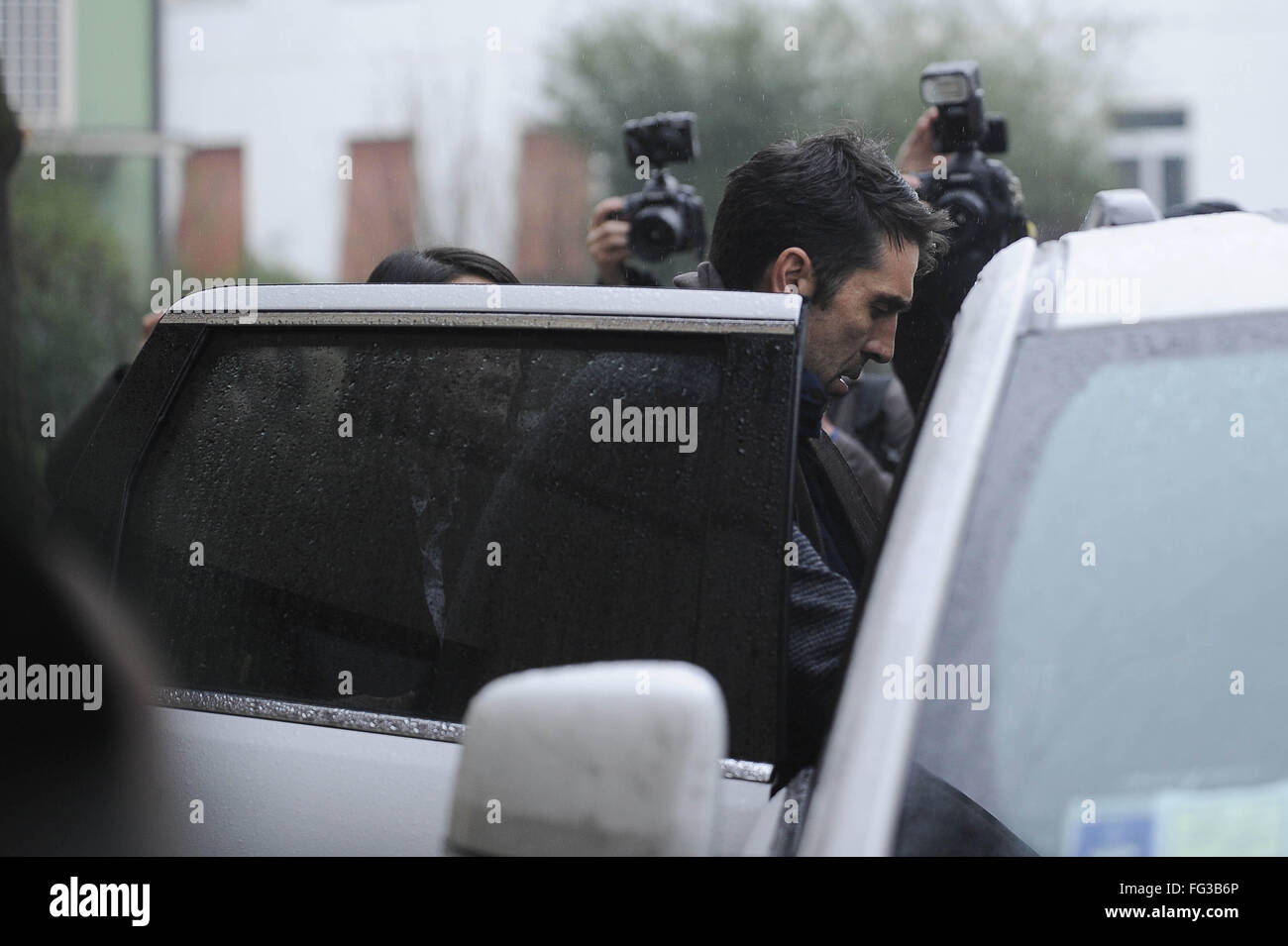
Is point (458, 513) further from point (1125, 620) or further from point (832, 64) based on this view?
point (832, 64)

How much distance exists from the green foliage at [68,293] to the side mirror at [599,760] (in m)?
14.2

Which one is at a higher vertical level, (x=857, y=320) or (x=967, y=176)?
(x=967, y=176)

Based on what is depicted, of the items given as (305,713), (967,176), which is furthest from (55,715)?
(967,176)

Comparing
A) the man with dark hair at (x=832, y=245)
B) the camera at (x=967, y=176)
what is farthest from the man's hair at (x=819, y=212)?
the camera at (x=967, y=176)

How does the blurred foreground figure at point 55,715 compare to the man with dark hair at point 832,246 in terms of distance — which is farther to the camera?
the man with dark hair at point 832,246

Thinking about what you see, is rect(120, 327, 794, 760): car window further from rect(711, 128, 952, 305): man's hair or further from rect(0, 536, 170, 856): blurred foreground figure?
rect(711, 128, 952, 305): man's hair

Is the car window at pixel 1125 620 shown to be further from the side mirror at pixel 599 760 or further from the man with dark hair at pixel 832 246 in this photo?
the man with dark hair at pixel 832 246

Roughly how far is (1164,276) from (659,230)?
242cm

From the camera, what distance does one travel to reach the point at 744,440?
1.83m

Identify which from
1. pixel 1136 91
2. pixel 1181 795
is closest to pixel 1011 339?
pixel 1181 795

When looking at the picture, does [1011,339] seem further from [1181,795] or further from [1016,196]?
[1016,196]

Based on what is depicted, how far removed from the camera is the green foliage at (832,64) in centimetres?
1667

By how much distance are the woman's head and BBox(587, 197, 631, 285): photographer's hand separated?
479mm

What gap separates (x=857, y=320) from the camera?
2801 mm
